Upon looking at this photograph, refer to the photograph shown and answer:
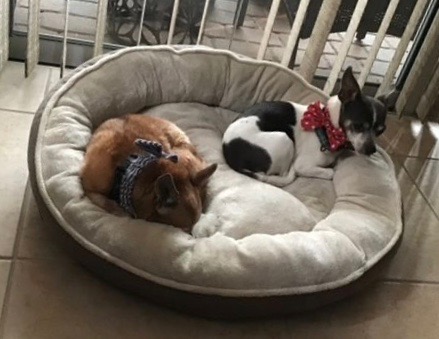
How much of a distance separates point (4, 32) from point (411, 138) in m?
1.76

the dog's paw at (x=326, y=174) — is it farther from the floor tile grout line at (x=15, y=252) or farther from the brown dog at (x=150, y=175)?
the floor tile grout line at (x=15, y=252)

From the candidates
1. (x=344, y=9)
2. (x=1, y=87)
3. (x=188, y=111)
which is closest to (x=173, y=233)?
(x=188, y=111)

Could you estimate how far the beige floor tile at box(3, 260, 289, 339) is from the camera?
1561 mm

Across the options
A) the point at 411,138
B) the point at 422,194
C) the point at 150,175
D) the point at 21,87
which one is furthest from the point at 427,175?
the point at 21,87

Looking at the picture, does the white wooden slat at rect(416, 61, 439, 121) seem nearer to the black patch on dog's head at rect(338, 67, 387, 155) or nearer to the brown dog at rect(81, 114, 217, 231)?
the black patch on dog's head at rect(338, 67, 387, 155)

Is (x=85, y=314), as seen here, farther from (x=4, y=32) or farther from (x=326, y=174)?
(x=4, y=32)

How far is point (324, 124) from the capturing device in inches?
82.0

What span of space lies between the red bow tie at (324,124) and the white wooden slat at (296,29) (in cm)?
53

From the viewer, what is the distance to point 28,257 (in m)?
1.72

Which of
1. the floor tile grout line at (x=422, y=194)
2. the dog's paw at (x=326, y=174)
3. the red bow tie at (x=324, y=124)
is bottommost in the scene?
the floor tile grout line at (x=422, y=194)

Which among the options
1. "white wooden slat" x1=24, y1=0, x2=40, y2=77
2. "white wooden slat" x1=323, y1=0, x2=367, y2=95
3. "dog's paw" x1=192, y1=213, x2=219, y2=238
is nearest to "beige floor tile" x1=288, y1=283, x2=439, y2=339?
"dog's paw" x1=192, y1=213, x2=219, y2=238

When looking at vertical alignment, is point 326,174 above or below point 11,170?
above

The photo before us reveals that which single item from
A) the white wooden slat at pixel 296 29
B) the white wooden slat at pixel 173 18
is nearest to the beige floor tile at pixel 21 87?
the white wooden slat at pixel 173 18

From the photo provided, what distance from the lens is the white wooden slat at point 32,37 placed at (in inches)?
90.6
